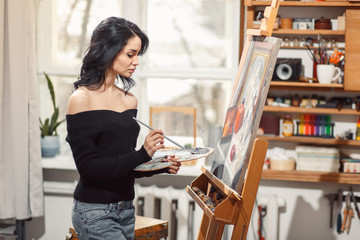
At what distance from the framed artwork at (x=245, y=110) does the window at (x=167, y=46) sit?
3.07 feet

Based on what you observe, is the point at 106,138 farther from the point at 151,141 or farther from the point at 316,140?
the point at 316,140

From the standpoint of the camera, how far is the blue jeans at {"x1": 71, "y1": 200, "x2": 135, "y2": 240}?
178 centimetres

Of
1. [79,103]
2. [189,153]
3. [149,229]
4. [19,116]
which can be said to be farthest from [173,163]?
[19,116]

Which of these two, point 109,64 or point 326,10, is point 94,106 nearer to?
point 109,64

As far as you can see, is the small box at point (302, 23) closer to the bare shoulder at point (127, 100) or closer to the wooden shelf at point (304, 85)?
the wooden shelf at point (304, 85)

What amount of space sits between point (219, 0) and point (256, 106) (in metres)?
1.43

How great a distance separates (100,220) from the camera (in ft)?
5.86

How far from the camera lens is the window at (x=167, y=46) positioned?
320 centimetres

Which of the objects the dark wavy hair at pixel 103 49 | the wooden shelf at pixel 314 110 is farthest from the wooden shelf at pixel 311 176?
the dark wavy hair at pixel 103 49

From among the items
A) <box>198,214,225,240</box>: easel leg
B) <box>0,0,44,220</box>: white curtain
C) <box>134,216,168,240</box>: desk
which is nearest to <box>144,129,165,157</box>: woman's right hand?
<box>198,214,225,240</box>: easel leg

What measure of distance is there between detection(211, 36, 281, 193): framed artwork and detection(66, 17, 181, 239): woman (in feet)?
0.95

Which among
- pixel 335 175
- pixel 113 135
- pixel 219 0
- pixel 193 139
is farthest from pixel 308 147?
pixel 113 135

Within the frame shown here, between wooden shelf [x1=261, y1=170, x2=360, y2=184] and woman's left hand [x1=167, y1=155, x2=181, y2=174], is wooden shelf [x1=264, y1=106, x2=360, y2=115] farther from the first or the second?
woman's left hand [x1=167, y1=155, x2=181, y2=174]

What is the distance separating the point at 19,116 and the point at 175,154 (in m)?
1.36
